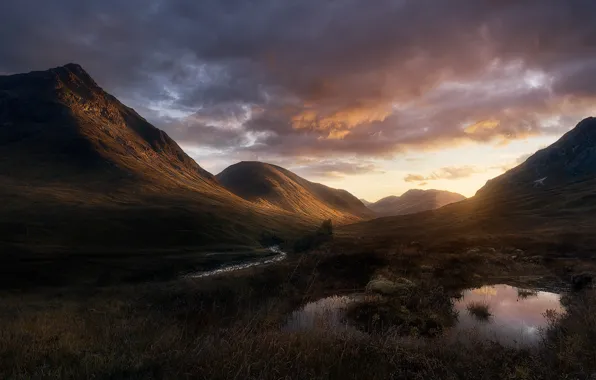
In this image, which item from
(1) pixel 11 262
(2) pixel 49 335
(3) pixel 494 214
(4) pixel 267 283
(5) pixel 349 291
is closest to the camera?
(2) pixel 49 335

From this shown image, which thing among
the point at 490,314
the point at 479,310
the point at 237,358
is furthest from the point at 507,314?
the point at 237,358

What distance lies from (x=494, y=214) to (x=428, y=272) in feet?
431

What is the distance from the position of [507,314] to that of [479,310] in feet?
6.28

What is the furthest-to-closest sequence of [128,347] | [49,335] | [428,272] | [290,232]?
[290,232], [428,272], [49,335], [128,347]

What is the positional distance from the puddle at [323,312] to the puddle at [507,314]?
6.08 m

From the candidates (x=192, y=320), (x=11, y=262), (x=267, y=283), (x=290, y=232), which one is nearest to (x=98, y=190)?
(x=290, y=232)

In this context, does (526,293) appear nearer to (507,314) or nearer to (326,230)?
(507,314)

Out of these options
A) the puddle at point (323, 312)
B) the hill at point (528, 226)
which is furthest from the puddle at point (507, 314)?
the hill at point (528, 226)

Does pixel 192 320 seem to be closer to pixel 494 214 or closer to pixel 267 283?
pixel 267 283

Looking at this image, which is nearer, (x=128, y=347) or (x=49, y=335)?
(x=128, y=347)

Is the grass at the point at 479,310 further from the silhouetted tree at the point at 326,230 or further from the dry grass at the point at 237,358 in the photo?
the silhouetted tree at the point at 326,230

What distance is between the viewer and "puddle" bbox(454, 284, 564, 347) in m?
19.0

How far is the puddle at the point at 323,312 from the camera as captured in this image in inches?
733

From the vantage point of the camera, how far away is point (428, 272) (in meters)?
36.8
